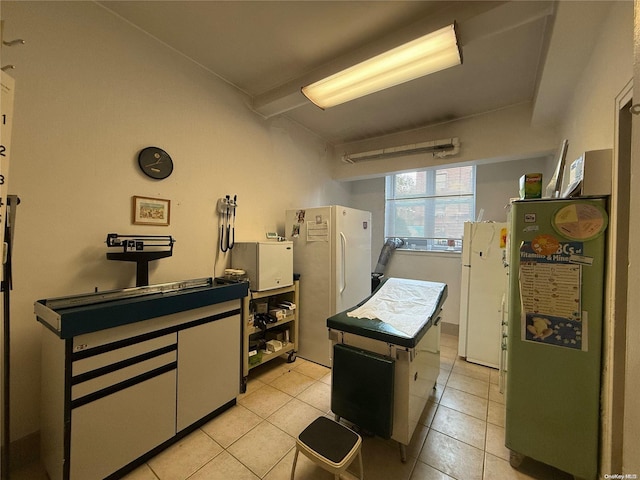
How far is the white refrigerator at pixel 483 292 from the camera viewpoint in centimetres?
290

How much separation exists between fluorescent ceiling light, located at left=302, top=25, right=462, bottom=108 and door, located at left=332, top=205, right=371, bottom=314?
1.17m

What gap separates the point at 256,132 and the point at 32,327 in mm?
2564

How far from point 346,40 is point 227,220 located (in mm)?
1987

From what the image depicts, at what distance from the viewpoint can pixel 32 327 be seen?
1.68 metres

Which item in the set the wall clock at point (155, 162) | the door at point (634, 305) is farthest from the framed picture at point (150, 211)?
the door at point (634, 305)

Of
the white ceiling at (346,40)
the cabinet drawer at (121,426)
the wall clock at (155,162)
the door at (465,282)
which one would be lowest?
the cabinet drawer at (121,426)

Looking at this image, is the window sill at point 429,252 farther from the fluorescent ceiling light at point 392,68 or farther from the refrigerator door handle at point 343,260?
the fluorescent ceiling light at point 392,68

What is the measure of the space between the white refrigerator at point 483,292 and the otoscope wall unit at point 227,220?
2.72 m

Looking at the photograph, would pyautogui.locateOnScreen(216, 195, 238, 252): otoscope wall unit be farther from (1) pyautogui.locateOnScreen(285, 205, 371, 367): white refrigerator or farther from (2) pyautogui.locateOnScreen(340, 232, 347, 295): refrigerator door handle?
(2) pyautogui.locateOnScreen(340, 232, 347, 295): refrigerator door handle

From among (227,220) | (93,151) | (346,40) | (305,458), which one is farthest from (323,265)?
(93,151)

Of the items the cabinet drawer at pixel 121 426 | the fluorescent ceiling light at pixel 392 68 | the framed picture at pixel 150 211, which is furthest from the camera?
the framed picture at pixel 150 211

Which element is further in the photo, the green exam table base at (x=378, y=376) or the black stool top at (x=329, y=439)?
the green exam table base at (x=378, y=376)

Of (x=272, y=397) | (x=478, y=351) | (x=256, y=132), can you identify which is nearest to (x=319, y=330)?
(x=272, y=397)

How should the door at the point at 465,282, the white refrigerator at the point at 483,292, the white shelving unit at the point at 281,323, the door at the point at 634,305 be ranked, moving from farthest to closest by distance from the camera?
the door at the point at 465,282 → the white refrigerator at the point at 483,292 → the white shelving unit at the point at 281,323 → the door at the point at 634,305
